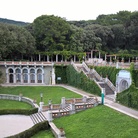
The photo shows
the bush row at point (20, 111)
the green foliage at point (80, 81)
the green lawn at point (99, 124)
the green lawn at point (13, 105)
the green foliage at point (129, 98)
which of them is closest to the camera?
the green lawn at point (99, 124)

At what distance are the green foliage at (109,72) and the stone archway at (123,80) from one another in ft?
4.14

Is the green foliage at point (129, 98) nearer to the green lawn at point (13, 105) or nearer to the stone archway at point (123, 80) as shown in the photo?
the stone archway at point (123, 80)

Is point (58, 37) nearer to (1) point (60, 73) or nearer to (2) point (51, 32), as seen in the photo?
(2) point (51, 32)

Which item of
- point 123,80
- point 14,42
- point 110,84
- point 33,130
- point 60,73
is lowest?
point 33,130

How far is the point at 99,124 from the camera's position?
2100cm

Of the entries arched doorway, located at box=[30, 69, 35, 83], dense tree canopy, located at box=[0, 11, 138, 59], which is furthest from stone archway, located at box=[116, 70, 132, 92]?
dense tree canopy, located at box=[0, 11, 138, 59]

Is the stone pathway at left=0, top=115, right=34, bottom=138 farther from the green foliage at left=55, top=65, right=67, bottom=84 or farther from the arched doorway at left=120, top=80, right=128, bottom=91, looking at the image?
the green foliage at left=55, top=65, right=67, bottom=84

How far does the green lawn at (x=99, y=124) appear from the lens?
61.7ft

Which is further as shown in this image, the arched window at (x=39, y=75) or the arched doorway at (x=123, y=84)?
the arched window at (x=39, y=75)

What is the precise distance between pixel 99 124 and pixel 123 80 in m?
15.9

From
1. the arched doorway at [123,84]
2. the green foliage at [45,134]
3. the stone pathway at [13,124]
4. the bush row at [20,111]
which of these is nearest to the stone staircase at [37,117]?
the stone pathway at [13,124]

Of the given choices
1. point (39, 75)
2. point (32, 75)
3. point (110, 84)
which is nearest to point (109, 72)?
point (110, 84)

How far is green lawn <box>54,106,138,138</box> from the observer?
18.8 m

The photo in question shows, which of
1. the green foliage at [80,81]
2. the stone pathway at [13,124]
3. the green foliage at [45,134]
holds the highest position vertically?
the green foliage at [80,81]
